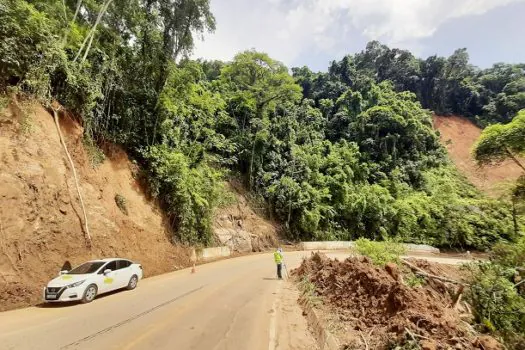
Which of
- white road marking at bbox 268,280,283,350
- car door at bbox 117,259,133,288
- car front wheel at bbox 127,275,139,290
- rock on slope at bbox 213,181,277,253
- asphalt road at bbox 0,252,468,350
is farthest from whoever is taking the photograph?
rock on slope at bbox 213,181,277,253

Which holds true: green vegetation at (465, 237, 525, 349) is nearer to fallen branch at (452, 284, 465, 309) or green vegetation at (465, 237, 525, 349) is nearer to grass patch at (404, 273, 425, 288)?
fallen branch at (452, 284, 465, 309)

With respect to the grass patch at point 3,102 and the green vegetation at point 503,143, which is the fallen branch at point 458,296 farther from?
the grass patch at point 3,102

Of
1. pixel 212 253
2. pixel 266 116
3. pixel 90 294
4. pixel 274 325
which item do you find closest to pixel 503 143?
pixel 274 325

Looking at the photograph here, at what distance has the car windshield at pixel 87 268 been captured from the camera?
12.6m

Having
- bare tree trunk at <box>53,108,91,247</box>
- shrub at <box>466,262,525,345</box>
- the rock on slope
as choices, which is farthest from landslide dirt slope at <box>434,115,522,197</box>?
bare tree trunk at <box>53,108,91,247</box>

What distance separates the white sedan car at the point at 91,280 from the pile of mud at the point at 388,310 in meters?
8.32

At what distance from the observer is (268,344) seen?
26.2ft

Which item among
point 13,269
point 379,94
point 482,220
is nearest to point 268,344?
point 13,269

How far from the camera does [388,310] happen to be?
8.78m

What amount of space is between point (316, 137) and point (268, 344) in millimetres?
41596

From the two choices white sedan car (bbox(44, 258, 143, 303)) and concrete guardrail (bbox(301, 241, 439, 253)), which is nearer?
white sedan car (bbox(44, 258, 143, 303))

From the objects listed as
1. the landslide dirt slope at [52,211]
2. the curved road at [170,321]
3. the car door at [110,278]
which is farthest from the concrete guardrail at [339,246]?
the car door at [110,278]

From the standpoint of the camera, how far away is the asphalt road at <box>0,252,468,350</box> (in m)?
7.82

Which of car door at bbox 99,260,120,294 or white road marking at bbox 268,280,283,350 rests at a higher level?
car door at bbox 99,260,120,294
